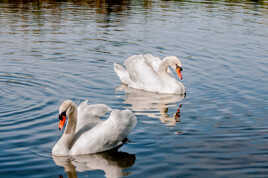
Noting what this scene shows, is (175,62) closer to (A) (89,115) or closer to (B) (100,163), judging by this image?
(A) (89,115)

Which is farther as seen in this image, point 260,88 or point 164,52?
point 164,52

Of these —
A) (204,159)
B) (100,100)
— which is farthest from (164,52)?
(204,159)

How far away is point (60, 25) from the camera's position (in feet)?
85.1

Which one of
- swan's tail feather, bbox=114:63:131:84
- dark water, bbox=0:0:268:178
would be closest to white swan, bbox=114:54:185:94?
swan's tail feather, bbox=114:63:131:84

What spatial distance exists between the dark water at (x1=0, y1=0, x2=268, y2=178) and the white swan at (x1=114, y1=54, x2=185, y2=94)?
32cm

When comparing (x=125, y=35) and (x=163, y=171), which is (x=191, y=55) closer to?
(x=125, y=35)

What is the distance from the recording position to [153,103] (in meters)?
13.6

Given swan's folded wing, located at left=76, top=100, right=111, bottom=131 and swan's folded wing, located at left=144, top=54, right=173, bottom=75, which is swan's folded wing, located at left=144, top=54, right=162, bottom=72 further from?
swan's folded wing, located at left=76, top=100, right=111, bottom=131

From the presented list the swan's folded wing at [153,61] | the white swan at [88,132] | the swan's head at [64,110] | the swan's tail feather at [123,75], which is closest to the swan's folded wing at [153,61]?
the swan's folded wing at [153,61]

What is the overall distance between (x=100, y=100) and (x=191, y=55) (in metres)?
7.44

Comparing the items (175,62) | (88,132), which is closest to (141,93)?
(175,62)

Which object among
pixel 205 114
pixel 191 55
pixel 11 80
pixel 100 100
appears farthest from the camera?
pixel 191 55

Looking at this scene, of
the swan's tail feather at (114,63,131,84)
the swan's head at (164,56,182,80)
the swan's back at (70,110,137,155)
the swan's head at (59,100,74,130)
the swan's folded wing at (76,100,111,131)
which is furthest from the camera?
the swan's tail feather at (114,63,131,84)

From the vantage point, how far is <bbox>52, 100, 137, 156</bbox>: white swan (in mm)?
9248
